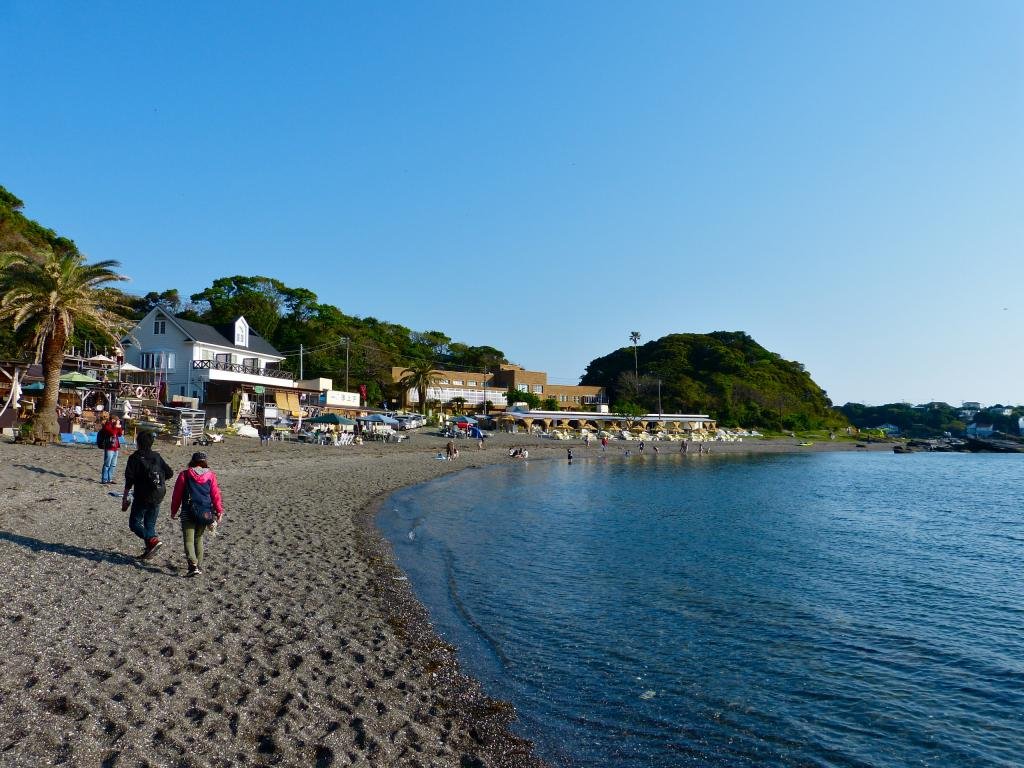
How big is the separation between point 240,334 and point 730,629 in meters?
49.9

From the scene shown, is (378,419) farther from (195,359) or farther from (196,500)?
(196,500)

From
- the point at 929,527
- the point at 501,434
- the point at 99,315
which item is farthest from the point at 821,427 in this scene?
the point at 99,315

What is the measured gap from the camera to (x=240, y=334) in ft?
175

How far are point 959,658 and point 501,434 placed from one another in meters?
64.4

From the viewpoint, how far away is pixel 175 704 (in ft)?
20.1

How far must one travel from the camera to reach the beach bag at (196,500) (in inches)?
386

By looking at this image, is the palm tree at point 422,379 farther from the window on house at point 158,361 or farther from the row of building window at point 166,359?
the window on house at point 158,361

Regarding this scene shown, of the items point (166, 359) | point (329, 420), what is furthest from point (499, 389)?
point (166, 359)

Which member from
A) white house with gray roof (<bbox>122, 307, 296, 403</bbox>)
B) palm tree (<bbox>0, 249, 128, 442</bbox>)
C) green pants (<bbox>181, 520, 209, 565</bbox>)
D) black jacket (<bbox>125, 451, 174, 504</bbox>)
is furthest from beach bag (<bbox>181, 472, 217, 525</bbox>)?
white house with gray roof (<bbox>122, 307, 296, 403</bbox>)

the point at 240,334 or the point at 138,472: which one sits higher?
the point at 240,334

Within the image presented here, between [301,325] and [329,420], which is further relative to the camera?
[301,325]

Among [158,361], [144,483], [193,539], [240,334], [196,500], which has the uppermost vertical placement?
[240,334]

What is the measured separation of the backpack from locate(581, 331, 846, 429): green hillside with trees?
3846 inches

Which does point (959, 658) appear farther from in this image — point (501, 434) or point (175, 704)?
point (501, 434)
